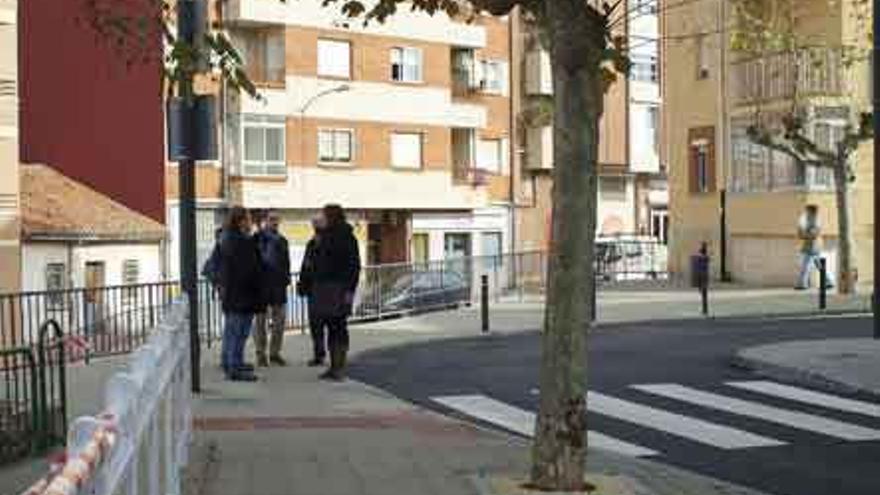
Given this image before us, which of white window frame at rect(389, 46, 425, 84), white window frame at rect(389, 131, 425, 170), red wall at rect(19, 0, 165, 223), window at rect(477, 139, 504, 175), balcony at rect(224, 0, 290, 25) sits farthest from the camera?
window at rect(477, 139, 504, 175)

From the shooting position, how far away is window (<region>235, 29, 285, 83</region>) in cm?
5097

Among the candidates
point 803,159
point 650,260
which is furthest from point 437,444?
point 650,260

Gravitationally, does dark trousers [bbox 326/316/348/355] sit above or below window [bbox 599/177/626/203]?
below

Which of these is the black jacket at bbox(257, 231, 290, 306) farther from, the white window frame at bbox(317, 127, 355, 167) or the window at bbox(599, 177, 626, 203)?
the window at bbox(599, 177, 626, 203)

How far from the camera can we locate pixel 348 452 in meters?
10.6

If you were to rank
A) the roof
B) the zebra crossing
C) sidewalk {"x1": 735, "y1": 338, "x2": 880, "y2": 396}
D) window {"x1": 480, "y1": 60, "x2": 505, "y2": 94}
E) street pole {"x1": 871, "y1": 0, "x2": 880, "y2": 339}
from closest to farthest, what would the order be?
the zebra crossing, sidewalk {"x1": 735, "y1": 338, "x2": 880, "y2": 396}, street pole {"x1": 871, "y1": 0, "x2": 880, "y2": 339}, the roof, window {"x1": 480, "y1": 60, "x2": 505, "y2": 94}

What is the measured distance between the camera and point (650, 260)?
56.2 metres

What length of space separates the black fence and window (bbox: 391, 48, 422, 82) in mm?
42773

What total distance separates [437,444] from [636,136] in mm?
57543

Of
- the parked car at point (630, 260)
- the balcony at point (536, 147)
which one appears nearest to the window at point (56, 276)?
the parked car at point (630, 260)

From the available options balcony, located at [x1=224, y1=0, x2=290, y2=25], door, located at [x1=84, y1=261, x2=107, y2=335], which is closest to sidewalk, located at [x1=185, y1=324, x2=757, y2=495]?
door, located at [x1=84, y1=261, x2=107, y2=335]

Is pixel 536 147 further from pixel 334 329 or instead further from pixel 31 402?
pixel 31 402

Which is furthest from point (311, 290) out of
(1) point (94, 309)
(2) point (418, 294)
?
(2) point (418, 294)

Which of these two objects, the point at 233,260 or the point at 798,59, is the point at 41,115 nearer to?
the point at 798,59
